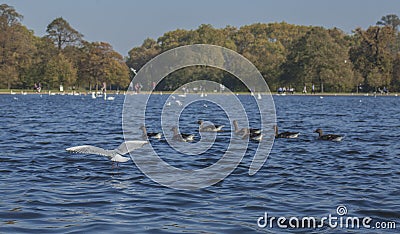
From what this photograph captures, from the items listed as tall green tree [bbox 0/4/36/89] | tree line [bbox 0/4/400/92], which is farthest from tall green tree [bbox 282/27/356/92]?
tall green tree [bbox 0/4/36/89]

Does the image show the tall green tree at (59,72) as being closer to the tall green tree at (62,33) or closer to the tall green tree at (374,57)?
the tall green tree at (62,33)

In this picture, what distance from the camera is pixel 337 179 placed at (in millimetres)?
13875

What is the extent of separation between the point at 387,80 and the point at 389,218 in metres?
110

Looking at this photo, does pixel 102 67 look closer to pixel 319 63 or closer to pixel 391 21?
pixel 319 63

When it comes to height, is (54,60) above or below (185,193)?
above

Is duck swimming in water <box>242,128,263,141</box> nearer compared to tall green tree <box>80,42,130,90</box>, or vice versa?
duck swimming in water <box>242,128,263,141</box>

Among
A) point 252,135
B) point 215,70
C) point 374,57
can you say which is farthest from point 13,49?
point 252,135

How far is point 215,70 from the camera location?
123 m

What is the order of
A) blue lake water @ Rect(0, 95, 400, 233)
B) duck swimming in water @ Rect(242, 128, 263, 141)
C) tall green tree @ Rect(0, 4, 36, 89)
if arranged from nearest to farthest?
blue lake water @ Rect(0, 95, 400, 233)
duck swimming in water @ Rect(242, 128, 263, 141)
tall green tree @ Rect(0, 4, 36, 89)

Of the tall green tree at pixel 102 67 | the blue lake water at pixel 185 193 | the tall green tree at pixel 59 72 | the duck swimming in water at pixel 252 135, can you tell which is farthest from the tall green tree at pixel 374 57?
the blue lake water at pixel 185 193

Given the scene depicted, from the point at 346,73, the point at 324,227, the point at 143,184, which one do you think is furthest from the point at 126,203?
the point at 346,73

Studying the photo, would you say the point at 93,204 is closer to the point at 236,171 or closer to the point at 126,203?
the point at 126,203

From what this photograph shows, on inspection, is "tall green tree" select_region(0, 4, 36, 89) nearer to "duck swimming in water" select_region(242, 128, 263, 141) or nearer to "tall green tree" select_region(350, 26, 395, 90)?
"tall green tree" select_region(350, 26, 395, 90)

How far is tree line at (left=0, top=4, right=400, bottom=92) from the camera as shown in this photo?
112m
